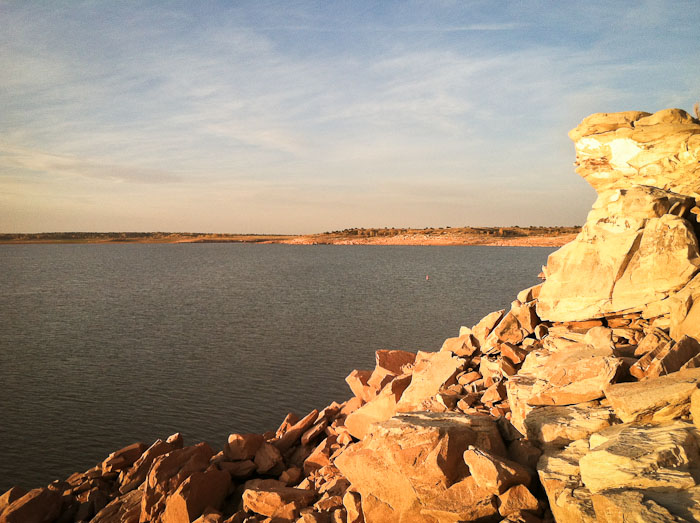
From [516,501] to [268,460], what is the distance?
8.78 m

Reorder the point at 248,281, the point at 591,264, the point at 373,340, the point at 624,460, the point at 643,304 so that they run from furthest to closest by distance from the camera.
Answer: the point at 248,281 < the point at 373,340 < the point at 591,264 < the point at 643,304 < the point at 624,460

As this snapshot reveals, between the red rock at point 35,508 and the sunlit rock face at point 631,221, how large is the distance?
14.9 m

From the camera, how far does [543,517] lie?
7617 mm

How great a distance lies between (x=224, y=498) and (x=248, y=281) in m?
57.8

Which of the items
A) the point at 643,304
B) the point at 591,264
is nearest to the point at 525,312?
the point at 591,264

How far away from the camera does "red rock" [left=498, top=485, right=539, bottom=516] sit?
7.62m

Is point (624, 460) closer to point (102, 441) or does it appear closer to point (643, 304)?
point (643, 304)

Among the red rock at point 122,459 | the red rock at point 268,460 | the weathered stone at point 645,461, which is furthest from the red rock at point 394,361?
the weathered stone at point 645,461

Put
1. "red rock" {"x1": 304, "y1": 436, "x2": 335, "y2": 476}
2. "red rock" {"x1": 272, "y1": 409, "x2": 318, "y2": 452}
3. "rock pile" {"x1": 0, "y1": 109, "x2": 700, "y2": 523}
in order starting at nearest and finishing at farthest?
"rock pile" {"x1": 0, "y1": 109, "x2": 700, "y2": 523}, "red rock" {"x1": 304, "y1": 436, "x2": 335, "y2": 476}, "red rock" {"x1": 272, "y1": 409, "x2": 318, "y2": 452}

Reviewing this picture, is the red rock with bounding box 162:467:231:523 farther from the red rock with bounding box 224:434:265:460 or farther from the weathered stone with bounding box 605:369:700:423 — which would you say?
the weathered stone with bounding box 605:369:700:423

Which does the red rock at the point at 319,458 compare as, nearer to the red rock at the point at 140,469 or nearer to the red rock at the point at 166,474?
the red rock at the point at 166,474

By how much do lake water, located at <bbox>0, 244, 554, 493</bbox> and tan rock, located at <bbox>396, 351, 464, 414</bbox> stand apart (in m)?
7.58

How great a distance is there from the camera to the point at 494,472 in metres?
7.66

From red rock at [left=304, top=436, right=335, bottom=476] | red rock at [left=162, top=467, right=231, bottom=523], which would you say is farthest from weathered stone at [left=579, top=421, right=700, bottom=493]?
red rock at [left=162, top=467, right=231, bottom=523]
